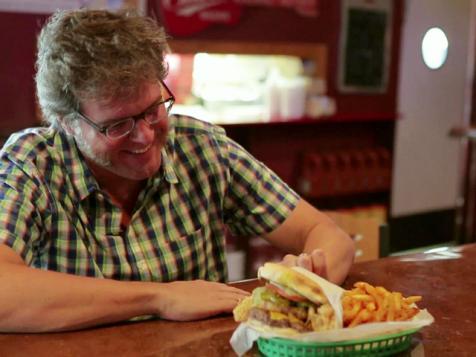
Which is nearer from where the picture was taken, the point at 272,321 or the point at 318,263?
the point at 272,321

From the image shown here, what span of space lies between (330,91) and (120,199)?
2944mm

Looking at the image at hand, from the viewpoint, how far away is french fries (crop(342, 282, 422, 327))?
119 cm

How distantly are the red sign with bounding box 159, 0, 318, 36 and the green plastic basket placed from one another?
2810mm

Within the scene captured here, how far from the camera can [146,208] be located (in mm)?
1759

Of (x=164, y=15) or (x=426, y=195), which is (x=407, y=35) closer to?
(x=426, y=195)

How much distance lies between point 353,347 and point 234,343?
0.22 meters

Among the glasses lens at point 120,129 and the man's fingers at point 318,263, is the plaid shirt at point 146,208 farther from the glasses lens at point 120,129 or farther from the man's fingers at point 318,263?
the man's fingers at point 318,263

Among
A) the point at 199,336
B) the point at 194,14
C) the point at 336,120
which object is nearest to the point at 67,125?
the point at 199,336

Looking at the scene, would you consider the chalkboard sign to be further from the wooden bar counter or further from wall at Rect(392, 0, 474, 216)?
the wooden bar counter

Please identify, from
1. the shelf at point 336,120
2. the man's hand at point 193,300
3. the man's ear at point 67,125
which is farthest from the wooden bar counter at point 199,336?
the shelf at point 336,120

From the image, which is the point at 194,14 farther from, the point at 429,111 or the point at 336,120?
the point at 429,111

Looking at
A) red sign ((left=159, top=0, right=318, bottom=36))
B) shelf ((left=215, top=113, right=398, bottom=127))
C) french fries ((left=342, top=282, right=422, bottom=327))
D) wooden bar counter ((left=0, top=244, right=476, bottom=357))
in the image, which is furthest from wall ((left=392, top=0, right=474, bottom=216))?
french fries ((left=342, top=282, right=422, bottom=327))

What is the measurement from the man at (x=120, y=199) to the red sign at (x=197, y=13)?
197 centimetres

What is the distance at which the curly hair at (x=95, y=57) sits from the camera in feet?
5.07
